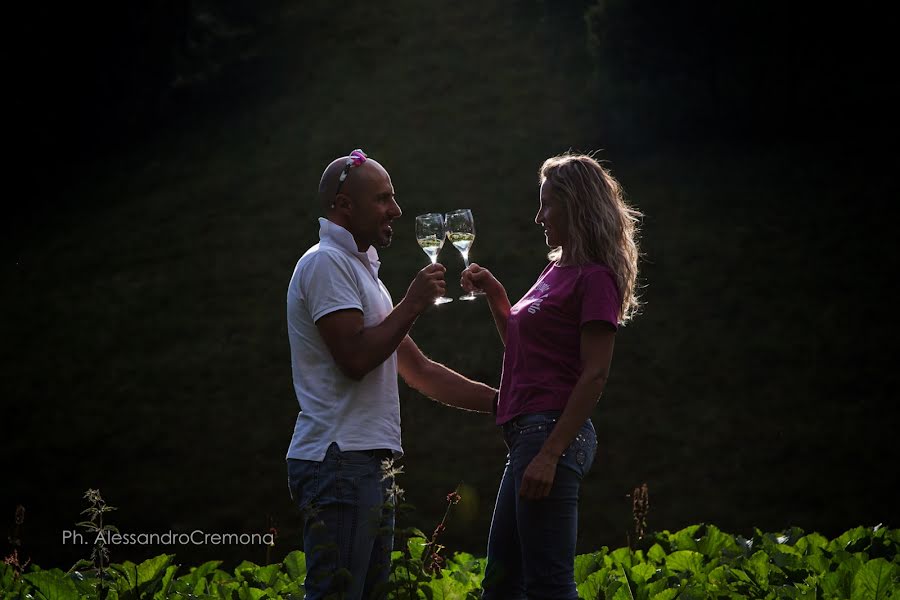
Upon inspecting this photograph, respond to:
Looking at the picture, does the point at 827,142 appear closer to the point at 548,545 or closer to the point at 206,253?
the point at 206,253

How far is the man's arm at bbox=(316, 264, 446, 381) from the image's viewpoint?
126 inches

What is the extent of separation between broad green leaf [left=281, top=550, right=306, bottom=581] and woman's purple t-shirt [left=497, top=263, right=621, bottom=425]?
174cm

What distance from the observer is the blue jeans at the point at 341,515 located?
10.2 ft

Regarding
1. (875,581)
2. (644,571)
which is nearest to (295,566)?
(644,571)

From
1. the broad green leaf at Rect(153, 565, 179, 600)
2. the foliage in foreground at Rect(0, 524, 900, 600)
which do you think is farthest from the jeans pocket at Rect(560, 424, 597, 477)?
the broad green leaf at Rect(153, 565, 179, 600)

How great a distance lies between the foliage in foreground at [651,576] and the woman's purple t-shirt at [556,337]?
75 cm

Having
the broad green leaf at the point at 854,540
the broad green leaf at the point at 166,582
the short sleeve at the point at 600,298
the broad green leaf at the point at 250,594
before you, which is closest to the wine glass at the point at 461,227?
the short sleeve at the point at 600,298

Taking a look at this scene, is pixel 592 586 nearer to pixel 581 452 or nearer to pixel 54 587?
pixel 581 452

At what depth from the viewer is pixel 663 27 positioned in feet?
47.7

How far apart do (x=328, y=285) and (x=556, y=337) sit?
0.81 metres

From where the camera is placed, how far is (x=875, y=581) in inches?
148

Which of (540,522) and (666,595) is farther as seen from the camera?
(666,595)

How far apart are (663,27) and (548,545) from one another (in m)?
12.8

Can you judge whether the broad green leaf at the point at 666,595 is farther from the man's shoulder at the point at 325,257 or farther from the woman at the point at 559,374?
the man's shoulder at the point at 325,257
